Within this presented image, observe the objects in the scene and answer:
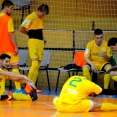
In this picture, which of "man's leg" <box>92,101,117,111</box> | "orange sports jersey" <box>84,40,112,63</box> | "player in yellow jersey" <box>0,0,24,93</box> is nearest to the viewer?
"man's leg" <box>92,101,117,111</box>

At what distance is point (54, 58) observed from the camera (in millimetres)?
11195

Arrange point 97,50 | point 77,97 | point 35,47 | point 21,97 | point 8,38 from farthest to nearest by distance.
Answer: point 97,50
point 35,47
point 8,38
point 21,97
point 77,97

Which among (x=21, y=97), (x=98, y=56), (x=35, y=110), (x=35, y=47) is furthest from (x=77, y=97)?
(x=98, y=56)

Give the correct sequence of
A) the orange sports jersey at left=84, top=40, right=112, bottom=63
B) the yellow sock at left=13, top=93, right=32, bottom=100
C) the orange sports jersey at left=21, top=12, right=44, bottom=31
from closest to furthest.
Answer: the yellow sock at left=13, top=93, right=32, bottom=100, the orange sports jersey at left=21, top=12, right=44, bottom=31, the orange sports jersey at left=84, top=40, right=112, bottom=63

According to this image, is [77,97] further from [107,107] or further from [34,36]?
[34,36]

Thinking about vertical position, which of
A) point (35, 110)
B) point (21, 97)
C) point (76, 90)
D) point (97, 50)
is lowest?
point (21, 97)

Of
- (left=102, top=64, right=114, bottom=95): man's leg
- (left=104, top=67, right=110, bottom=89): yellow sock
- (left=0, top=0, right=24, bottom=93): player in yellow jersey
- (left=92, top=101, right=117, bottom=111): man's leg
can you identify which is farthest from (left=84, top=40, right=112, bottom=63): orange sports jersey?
(left=92, top=101, right=117, bottom=111): man's leg

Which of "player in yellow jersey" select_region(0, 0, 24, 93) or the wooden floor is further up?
"player in yellow jersey" select_region(0, 0, 24, 93)

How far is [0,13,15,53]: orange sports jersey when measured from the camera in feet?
29.4

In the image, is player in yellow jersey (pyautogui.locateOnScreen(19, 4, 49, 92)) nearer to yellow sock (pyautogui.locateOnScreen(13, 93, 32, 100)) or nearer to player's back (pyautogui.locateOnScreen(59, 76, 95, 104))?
yellow sock (pyautogui.locateOnScreen(13, 93, 32, 100))

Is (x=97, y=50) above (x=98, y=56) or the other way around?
above

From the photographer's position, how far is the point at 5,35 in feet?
29.6

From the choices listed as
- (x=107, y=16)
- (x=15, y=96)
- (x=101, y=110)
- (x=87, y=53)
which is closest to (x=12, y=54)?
(x=15, y=96)

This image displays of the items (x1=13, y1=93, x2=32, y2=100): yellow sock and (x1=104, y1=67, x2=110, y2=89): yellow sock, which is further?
(x1=104, y1=67, x2=110, y2=89): yellow sock
